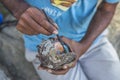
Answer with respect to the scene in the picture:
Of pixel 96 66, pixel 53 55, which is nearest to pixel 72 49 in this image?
pixel 53 55

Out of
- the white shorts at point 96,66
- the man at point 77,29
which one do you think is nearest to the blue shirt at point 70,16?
the man at point 77,29

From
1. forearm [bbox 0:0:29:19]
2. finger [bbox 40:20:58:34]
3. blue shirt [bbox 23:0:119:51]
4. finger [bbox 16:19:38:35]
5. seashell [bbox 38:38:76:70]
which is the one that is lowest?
seashell [bbox 38:38:76:70]

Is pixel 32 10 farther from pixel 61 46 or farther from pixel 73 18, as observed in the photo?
pixel 73 18

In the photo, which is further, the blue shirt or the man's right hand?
the blue shirt

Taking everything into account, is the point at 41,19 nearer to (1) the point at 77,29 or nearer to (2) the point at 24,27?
(2) the point at 24,27

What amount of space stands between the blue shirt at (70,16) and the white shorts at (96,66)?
0.34ft

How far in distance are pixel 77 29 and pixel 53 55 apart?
29 cm

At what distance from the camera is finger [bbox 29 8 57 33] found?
4.14ft

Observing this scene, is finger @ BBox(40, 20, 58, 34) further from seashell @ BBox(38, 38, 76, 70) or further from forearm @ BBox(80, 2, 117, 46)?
forearm @ BBox(80, 2, 117, 46)

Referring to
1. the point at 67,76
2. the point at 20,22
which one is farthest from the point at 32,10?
the point at 67,76

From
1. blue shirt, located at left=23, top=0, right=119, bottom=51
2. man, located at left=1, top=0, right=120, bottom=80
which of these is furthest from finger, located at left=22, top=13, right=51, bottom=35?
blue shirt, located at left=23, top=0, right=119, bottom=51

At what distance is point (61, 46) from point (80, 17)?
29cm

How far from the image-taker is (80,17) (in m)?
1.55

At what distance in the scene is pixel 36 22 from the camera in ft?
4.23
